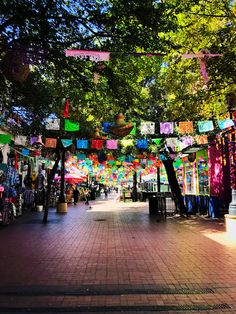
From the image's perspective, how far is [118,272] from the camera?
7.11 m

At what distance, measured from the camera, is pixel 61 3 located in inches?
294

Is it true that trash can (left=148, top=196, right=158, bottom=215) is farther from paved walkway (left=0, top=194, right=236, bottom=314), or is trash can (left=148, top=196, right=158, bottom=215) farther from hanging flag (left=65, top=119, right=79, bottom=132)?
paved walkway (left=0, top=194, right=236, bottom=314)

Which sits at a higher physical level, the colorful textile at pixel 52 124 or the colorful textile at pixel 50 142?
the colorful textile at pixel 52 124

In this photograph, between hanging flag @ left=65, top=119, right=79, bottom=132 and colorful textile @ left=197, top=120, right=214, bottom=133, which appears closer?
colorful textile @ left=197, top=120, right=214, bottom=133

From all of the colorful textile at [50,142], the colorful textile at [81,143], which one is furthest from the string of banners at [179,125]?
the colorful textile at [81,143]

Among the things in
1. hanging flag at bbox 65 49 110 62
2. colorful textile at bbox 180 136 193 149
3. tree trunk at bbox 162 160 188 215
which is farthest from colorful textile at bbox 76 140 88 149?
hanging flag at bbox 65 49 110 62

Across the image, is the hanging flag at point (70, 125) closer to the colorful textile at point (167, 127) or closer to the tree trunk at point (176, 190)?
the colorful textile at point (167, 127)

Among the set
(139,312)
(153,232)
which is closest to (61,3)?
(139,312)

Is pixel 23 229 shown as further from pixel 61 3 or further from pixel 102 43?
pixel 61 3

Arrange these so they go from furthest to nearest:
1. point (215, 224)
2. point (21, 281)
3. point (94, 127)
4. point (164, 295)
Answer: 1. point (94, 127)
2. point (215, 224)
3. point (21, 281)
4. point (164, 295)

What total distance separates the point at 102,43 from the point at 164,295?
660 centimetres

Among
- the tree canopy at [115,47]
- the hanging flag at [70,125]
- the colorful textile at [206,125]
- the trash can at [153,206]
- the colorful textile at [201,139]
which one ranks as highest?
the tree canopy at [115,47]

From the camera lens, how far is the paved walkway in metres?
5.26

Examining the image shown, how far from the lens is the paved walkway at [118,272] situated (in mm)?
5258
